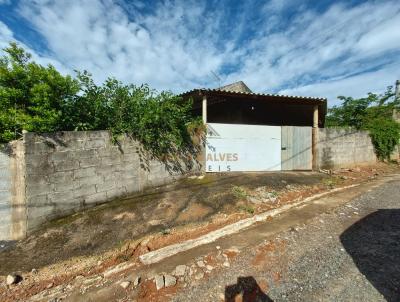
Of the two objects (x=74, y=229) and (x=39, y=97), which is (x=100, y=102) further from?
(x=74, y=229)

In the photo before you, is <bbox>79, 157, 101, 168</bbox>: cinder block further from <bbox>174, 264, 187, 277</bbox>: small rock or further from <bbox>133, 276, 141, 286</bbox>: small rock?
<bbox>174, 264, 187, 277</bbox>: small rock

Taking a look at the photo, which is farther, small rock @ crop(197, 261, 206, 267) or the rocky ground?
small rock @ crop(197, 261, 206, 267)

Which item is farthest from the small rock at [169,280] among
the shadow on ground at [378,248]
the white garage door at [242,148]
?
the white garage door at [242,148]

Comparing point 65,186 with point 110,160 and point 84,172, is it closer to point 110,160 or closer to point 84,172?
point 84,172

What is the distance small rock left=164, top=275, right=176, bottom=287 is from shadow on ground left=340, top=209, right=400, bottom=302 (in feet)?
7.96

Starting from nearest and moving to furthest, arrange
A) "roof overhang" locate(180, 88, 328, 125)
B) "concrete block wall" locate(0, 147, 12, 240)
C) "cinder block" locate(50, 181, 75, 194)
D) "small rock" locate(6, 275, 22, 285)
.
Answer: "small rock" locate(6, 275, 22, 285) < "concrete block wall" locate(0, 147, 12, 240) < "cinder block" locate(50, 181, 75, 194) < "roof overhang" locate(180, 88, 328, 125)

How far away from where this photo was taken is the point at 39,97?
429cm

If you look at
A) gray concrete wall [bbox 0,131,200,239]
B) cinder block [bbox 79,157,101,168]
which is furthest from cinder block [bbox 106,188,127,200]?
cinder block [bbox 79,157,101,168]

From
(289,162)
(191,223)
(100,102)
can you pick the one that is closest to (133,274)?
(191,223)

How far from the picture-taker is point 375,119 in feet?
38.5

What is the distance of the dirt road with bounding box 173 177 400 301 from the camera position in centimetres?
243

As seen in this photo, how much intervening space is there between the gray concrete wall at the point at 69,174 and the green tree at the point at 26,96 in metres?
0.30

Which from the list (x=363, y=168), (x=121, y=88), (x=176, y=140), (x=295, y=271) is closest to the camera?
(x=295, y=271)

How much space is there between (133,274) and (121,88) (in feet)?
15.9
